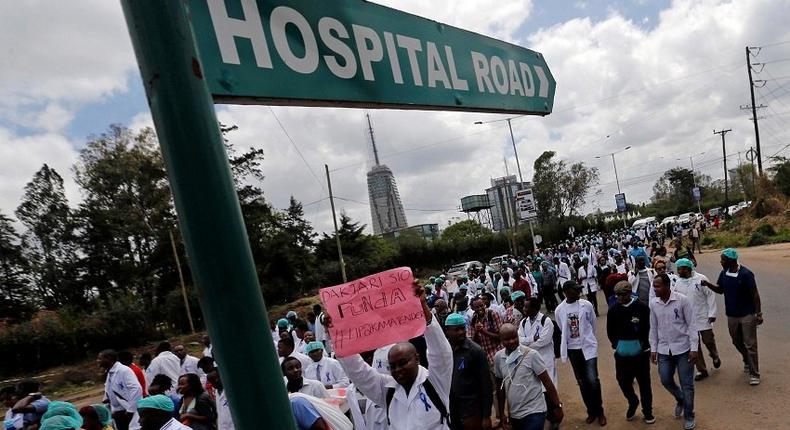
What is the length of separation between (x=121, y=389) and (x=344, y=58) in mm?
6542

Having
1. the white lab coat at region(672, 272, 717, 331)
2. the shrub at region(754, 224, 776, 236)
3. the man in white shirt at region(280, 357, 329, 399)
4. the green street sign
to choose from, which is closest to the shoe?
the white lab coat at region(672, 272, 717, 331)

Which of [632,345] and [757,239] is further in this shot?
[757,239]

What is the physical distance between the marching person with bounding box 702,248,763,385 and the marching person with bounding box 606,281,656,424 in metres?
1.46

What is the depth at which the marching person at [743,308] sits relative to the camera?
6.27 m

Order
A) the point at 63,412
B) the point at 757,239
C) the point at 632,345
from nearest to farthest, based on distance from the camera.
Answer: the point at 63,412 < the point at 632,345 < the point at 757,239

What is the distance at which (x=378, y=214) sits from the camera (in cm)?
11062

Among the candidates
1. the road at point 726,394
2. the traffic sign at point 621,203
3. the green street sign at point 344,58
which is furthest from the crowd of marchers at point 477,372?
the traffic sign at point 621,203

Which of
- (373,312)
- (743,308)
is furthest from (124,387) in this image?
(743,308)

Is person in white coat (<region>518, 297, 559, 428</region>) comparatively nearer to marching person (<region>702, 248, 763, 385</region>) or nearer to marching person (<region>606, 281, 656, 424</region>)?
marching person (<region>606, 281, 656, 424</region>)

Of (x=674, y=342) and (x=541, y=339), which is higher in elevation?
(x=541, y=339)

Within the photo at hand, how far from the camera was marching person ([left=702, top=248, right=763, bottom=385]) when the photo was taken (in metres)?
6.27

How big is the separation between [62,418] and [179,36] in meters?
3.79

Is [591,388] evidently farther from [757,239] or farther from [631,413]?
[757,239]

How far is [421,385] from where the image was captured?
10.5 ft
